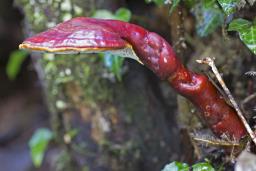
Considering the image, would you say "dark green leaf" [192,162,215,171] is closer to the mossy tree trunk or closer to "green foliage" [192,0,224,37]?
"green foliage" [192,0,224,37]

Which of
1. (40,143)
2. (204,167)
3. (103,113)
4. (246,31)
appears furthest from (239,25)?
(40,143)

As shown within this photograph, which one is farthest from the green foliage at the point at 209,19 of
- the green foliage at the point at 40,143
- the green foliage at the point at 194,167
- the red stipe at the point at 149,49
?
the green foliage at the point at 40,143

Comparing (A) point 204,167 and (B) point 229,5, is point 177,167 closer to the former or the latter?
(A) point 204,167

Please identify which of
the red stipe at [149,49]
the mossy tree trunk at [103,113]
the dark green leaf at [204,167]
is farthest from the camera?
the mossy tree trunk at [103,113]

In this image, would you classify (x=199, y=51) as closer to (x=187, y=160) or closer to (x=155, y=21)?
(x=155, y=21)

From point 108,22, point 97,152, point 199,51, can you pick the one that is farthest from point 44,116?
point 108,22

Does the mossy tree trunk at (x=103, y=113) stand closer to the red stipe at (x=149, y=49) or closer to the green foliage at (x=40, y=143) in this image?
the green foliage at (x=40, y=143)

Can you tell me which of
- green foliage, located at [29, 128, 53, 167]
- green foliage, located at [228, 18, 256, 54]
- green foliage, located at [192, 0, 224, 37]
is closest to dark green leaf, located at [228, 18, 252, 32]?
green foliage, located at [228, 18, 256, 54]
